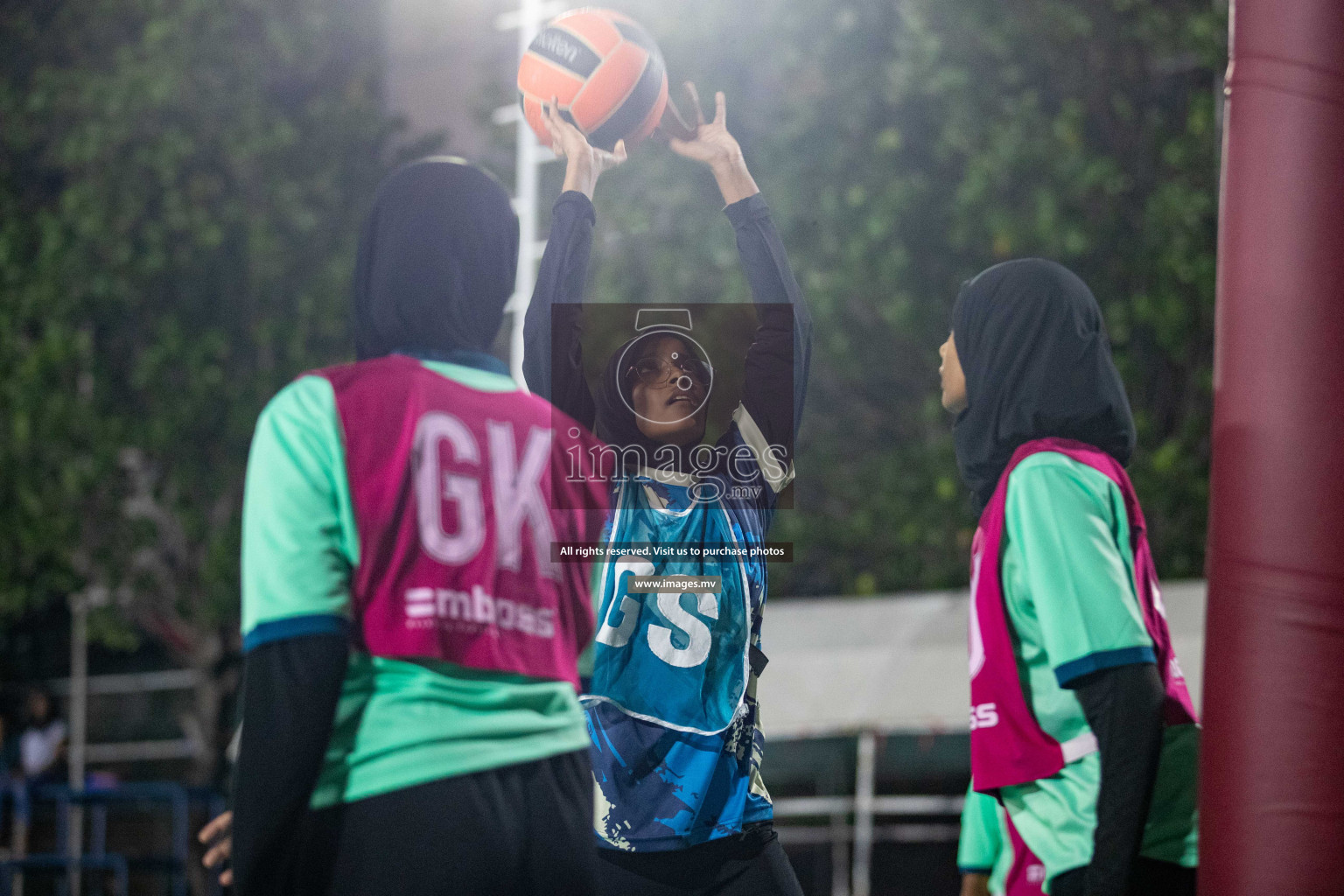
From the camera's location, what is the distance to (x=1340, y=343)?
8.17ft

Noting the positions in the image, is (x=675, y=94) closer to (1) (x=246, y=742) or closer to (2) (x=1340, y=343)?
(2) (x=1340, y=343)

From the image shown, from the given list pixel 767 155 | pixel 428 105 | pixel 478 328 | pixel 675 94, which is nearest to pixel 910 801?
pixel 767 155

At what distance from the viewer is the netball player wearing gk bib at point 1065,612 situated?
2264 millimetres

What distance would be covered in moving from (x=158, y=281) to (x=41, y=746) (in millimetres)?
4272

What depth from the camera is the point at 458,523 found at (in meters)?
1.91

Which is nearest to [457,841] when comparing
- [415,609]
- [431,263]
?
[415,609]

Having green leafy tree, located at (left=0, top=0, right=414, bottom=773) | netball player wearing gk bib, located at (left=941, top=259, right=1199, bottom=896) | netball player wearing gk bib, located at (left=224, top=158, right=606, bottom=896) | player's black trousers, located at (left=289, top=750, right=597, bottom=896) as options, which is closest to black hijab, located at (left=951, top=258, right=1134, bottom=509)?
netball player wearing gk bib, located at (left=941, top=259, right=1199, bottom=896)

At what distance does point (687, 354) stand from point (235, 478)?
32.9 feet

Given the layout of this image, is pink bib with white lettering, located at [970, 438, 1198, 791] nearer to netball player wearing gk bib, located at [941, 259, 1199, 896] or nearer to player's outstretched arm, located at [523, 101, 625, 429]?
netball player wearing gk bib, located at [941, 259, 1199, 896]

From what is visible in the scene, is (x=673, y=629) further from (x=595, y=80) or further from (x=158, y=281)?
(x=158, y=281)

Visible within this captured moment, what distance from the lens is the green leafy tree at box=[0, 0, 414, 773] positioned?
1142cm

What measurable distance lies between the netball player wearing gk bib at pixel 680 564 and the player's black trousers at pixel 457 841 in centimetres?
66

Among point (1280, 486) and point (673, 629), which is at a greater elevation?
point (1280, 486)

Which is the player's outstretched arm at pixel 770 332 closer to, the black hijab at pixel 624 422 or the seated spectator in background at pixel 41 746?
the black hijab at pixel 624 422
